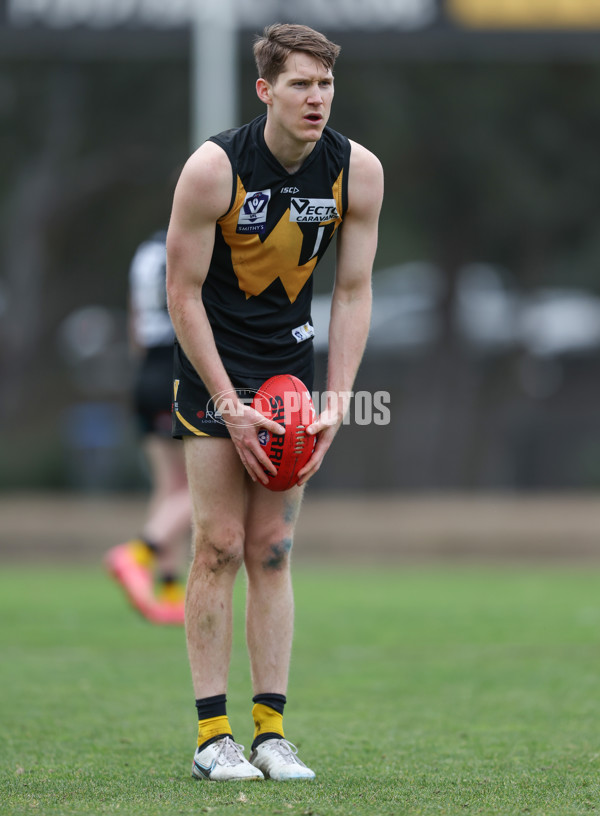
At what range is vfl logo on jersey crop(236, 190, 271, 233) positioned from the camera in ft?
13.8

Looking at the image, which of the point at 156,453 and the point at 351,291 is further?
the point at 156,453

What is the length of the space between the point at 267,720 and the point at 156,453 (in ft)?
13.5

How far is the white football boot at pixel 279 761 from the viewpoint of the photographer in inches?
164

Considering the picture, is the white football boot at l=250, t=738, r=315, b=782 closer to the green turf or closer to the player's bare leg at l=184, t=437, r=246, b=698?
the green turf

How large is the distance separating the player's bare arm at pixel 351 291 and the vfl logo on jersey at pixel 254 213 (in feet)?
1.02

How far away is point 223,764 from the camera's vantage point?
414 centimetres

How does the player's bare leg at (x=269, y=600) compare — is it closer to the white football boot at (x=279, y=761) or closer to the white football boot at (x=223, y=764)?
the white football boot at (x=279, y=761)

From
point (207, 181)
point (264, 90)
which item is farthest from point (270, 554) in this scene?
point (264, 90)

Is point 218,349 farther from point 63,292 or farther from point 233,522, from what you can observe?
point 63,292

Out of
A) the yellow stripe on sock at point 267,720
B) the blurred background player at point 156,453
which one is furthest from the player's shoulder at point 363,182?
the blurred background player at point 156,453

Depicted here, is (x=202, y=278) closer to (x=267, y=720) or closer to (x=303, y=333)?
(x=303, y=333)

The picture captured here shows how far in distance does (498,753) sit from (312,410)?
Answer: 140 cm

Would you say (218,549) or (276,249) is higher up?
(276,249)

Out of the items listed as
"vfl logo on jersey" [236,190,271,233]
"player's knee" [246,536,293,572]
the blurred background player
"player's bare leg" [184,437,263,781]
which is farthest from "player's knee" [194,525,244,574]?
the blurred background player
